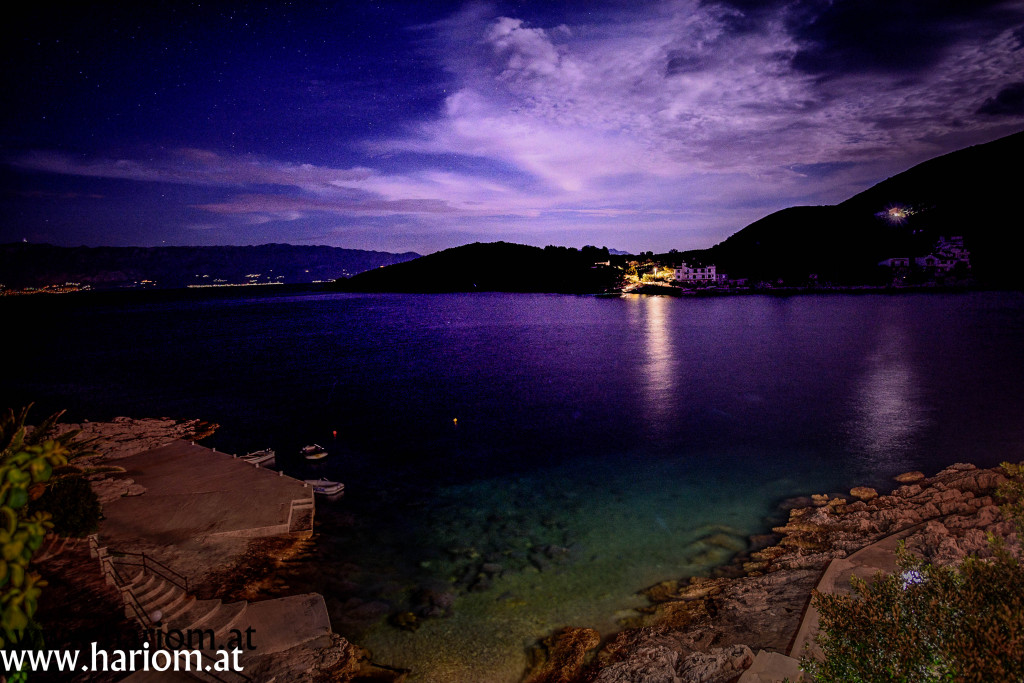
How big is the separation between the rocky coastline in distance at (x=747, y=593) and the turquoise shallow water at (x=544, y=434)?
0.99 meters

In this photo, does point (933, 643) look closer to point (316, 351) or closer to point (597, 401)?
point (597, 401)

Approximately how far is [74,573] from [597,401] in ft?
137

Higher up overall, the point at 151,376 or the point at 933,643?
the point at 933,643

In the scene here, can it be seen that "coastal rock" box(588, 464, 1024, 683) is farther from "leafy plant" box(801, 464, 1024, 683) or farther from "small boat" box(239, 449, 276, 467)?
"small boat" box(239, 449, 276, 467)

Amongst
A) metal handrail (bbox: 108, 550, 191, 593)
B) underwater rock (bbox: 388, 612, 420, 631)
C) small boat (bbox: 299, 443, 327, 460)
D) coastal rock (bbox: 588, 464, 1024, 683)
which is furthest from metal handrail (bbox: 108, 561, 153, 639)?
small boat (bbox: 299, 443, 327, 460)

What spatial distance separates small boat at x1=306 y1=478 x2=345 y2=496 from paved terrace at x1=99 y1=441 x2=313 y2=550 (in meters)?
1.19

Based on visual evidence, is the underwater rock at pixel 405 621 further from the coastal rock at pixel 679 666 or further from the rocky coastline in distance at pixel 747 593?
the coastal rock at pixel 679 666

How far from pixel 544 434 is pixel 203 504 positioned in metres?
24.5

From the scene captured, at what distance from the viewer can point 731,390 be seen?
Result: 5309cm

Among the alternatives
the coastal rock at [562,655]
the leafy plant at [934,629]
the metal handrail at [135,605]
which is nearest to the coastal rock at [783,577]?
the coastal rock at [562,655]

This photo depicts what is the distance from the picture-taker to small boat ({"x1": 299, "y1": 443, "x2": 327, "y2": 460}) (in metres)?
35.1

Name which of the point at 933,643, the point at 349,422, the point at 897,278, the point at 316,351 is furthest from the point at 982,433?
the point at 897,278

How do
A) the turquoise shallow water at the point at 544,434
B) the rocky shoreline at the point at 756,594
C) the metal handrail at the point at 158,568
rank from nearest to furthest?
the rocky shoreline at the point at 756,594 < the metal handrail at the point at 158,568 < the turquoise shallow water at the point at 544,434

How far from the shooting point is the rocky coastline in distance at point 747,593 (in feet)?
46.5
